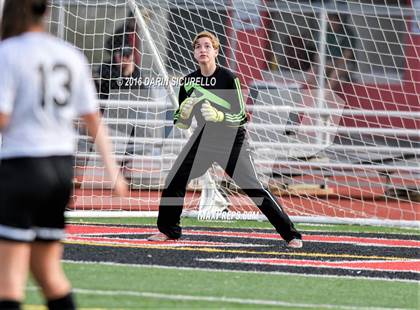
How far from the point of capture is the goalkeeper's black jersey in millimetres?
10312

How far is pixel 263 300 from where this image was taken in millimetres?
7352

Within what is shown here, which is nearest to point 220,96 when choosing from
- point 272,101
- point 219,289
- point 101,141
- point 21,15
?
point 219,289

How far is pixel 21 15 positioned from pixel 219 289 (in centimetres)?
298

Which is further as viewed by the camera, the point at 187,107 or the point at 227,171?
the point at 227,171

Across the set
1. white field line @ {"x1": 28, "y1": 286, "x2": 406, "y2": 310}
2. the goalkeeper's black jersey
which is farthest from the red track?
white field line @ {"x1": 28, "y1": 286, "x2": 406, "y2": 310}

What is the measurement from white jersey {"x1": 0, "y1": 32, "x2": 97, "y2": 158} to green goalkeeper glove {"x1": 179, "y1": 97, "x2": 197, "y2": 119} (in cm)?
496

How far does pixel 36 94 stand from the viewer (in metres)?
5.21

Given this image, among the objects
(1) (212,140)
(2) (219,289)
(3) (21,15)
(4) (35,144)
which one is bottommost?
(2) (219,289)

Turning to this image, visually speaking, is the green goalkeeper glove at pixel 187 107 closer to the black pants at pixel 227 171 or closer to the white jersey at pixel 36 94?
the black pants at pixel 227 171

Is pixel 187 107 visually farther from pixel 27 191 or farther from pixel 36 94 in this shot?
pixel 27 191

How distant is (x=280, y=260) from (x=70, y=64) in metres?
4.66

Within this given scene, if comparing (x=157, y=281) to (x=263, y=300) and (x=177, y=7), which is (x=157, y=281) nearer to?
(x=263, y=300)

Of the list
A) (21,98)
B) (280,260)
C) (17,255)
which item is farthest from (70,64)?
(280,260)

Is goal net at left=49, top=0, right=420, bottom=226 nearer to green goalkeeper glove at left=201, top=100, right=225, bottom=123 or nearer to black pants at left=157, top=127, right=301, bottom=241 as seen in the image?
black pants at left=157, top=127, right=301, bottom=241
